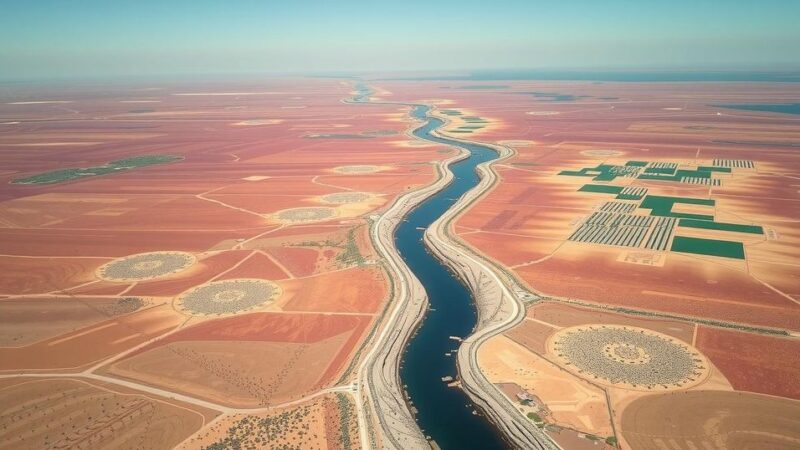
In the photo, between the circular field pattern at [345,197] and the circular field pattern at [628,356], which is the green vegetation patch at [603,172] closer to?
the circular field pattern at [345,197]

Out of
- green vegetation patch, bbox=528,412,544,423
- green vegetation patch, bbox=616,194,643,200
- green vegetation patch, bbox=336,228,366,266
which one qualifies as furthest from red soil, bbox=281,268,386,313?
green vegetation patch, bbox=616,194,643,200

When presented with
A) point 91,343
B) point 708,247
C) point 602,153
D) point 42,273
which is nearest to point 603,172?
point 602,153

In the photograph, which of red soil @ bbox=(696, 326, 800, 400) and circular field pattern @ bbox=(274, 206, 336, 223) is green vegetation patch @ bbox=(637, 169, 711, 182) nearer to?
red soil @ bbox=(696, 326, 800, 400)

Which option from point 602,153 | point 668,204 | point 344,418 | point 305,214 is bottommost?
point 344,418

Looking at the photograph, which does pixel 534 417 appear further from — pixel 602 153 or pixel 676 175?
pixel 602 153

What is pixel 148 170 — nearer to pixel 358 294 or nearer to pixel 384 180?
pixel 384 180

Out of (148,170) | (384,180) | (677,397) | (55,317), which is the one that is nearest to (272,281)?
(55,317)

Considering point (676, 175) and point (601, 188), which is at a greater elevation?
point (676, 175)
